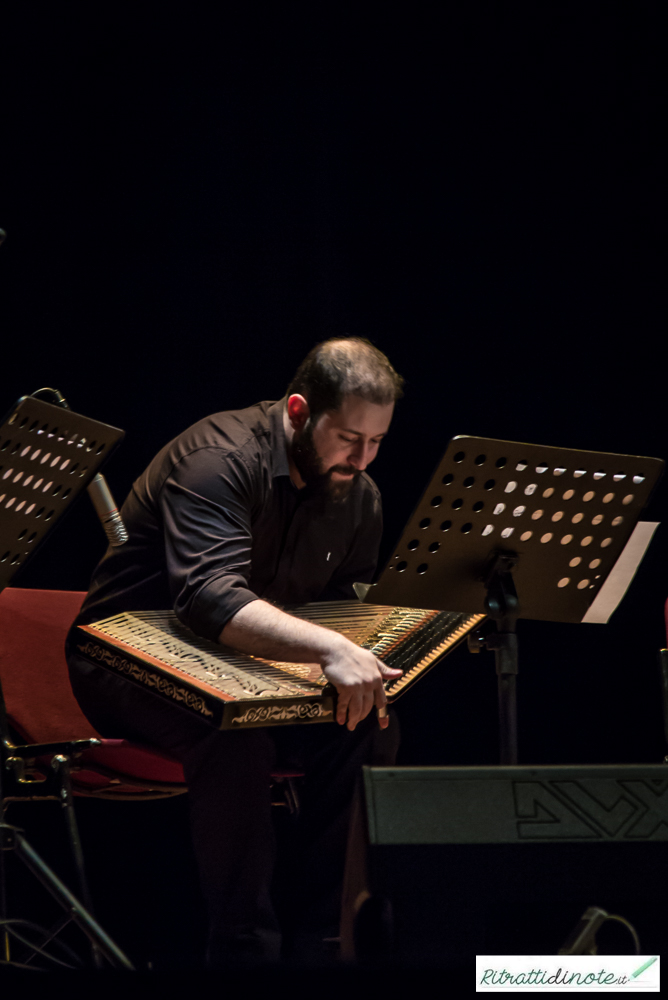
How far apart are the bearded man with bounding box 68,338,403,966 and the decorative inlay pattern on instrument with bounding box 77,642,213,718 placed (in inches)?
6.2

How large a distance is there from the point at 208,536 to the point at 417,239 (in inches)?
62.7

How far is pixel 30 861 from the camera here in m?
1.88

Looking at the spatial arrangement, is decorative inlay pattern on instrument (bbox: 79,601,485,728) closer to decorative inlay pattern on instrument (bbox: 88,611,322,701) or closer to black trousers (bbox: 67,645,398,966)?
decorative inlay pattern on instrument (bbox: 88,611,322,701)

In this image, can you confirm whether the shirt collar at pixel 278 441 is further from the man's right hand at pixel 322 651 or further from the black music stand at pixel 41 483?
the black music stand at pixel 41 483

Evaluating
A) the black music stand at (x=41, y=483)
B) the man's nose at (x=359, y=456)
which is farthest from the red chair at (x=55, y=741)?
the man's nose at (x=359, y=456)

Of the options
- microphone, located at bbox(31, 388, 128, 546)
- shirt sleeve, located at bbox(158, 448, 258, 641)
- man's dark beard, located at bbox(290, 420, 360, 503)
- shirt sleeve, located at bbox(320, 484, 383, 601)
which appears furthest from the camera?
shirt sleeve, located at bbox(320, 484, 383, 601)

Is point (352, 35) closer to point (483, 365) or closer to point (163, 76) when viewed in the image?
point (163, 76)

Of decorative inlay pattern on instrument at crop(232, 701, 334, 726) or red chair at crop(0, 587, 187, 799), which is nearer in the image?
decorative inlay pattern on instrument at crop(232, 701, 334, 726)

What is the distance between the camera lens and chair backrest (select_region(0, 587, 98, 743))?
7.95 feet

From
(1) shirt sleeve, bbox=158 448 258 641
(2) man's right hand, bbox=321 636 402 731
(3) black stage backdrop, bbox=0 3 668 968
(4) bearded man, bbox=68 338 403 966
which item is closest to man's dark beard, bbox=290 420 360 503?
(4) bearded man, bbox=68 338 403 966

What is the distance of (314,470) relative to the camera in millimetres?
2551

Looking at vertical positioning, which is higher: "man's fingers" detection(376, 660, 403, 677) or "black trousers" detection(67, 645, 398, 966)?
"man's fingers" detection(376, 660, 403, 677)

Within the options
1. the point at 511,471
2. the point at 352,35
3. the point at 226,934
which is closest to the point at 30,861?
the point at 226,934

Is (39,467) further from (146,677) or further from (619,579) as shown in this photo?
(619,579)
